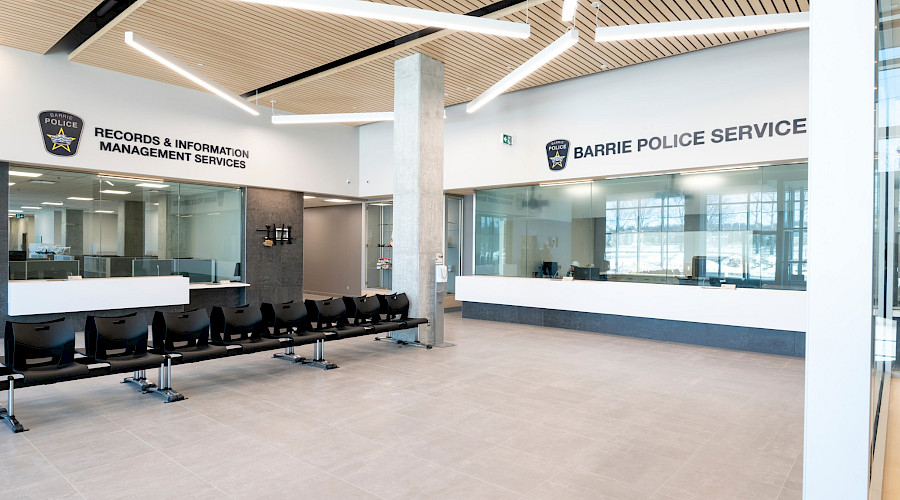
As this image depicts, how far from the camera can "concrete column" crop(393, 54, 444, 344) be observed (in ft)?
27.7

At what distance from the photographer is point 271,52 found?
8.52 metres

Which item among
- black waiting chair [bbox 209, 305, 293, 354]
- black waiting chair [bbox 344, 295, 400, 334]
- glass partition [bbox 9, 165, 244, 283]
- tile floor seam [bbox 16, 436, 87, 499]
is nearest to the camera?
tile floor seam [bbox 16, 436, 87, 499]

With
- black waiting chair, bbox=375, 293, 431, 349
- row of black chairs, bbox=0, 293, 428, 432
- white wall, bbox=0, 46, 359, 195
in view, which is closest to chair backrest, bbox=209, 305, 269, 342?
row of black chairs, bbox=0, 293, 428, 432

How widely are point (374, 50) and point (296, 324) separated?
453 centimetres

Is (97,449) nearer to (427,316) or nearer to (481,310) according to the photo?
(427,316)

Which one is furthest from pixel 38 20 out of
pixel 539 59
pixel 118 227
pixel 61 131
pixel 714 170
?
pixel 714 170

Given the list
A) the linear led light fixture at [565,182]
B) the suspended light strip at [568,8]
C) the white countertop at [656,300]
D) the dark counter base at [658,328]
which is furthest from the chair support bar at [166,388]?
the linear led light fixture at [565,182]

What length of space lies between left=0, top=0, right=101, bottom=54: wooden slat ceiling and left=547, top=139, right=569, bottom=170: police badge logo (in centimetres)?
741

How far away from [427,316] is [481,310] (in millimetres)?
3502

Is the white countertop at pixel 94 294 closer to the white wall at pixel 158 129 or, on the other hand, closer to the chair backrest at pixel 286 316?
the white wall at pixel 158 129

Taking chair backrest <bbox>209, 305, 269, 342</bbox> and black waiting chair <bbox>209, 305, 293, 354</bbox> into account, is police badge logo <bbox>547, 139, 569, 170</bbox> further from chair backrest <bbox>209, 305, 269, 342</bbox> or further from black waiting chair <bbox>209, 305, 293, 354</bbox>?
chair backrest <bbox>209, 305, 269, 342</bbox>

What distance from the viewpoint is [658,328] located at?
30.4ft

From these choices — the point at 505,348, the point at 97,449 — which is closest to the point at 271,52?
the point at 505,348

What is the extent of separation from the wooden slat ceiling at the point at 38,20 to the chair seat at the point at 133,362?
4.65m
